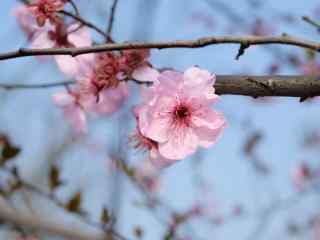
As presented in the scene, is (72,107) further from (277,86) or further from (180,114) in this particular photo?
(277,86)

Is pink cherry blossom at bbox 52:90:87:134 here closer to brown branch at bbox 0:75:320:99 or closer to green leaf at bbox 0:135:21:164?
green leaf at bbox 0:135:21:164

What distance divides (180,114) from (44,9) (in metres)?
0.47

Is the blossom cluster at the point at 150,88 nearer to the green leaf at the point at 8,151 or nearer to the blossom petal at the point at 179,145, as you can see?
the blossom petal at the point at 179,145

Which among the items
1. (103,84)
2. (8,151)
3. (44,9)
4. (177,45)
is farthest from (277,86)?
(8,151)

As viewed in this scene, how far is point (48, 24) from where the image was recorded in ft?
4.95

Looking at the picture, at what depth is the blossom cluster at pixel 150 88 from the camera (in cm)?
116

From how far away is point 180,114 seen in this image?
1.28 m

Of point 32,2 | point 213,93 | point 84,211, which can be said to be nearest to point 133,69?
point 213,93

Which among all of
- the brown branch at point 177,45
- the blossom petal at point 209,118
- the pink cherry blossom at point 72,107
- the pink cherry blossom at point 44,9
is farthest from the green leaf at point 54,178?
the brown branch at point 177,45

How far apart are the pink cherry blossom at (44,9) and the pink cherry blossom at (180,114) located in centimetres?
38

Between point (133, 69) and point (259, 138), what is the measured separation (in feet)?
9.82

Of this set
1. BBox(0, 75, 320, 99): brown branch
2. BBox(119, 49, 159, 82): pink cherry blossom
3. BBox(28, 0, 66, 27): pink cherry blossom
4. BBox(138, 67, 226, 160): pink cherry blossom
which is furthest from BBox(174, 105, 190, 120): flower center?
BBox(28, 0, 66, 27): pink cherry blossom

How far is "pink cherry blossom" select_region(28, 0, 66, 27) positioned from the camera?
4.44 feet

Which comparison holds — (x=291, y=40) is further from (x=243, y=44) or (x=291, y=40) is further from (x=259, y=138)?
(x=259, y=138)
